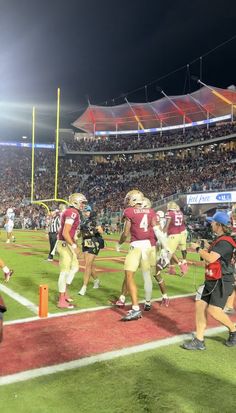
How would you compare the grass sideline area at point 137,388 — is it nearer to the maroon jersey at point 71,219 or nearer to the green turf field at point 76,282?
the green turf field at point 76,282

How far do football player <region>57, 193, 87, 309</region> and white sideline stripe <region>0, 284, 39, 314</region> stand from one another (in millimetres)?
458

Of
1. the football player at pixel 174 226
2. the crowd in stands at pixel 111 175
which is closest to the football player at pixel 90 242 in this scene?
the football player at pixel 174 226

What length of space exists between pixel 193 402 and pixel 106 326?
238 centimetres

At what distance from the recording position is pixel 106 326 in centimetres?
582

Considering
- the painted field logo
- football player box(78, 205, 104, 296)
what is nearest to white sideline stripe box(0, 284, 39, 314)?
football player box(78, 205, 104, 296)

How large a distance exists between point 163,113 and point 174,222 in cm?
4323

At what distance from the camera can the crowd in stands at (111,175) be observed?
39.3 meters

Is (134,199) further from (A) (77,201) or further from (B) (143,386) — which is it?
(B) (143,386)

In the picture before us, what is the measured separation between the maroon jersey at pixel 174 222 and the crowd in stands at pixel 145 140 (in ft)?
119

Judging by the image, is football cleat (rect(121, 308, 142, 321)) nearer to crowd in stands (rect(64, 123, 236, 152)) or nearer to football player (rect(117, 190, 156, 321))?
football player (rect(117, 190, 156, 321))

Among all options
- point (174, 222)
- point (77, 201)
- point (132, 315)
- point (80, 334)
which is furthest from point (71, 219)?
point (174, 222)

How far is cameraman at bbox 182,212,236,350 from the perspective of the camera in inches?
187

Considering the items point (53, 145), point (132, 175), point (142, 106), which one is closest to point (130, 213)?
point (132, 175)

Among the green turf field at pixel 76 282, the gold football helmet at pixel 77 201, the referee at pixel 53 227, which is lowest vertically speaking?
the green turf field at pixel 76 282
